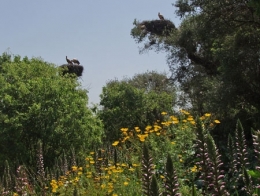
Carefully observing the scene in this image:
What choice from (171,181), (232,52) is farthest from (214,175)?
(232,52)

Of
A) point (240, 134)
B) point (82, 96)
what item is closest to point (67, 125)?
point (82, 96)

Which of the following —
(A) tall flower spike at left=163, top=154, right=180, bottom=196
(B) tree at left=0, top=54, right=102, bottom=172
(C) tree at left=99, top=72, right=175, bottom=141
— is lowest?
(A) tall flower spike at left=163, top=154, right=180, bottom=196

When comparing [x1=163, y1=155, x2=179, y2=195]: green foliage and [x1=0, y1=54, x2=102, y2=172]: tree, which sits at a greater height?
[x1=0, y1=54, x2=102, y2=172]: tree

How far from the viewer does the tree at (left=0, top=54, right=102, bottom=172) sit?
50.1 ft

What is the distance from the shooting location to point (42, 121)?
15664 millimetres

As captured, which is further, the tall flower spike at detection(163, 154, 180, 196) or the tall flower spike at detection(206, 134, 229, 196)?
the tall flower spike at detection(206, 134, 229, 196)

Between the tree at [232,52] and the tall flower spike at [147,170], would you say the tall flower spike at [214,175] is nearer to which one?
the tall flower spike at [147,170]

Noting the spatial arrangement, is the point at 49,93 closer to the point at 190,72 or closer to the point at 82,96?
the point at 82,96

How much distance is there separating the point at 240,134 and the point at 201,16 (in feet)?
42.0

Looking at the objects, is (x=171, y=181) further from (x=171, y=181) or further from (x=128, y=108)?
(x=128, y=108)

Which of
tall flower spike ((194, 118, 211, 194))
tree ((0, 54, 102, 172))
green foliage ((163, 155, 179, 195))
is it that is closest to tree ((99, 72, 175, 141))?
tree ((0, 54, 102, 172))

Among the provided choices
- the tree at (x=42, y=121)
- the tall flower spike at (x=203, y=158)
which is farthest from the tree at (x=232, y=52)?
the tall flower spike at (x=203, y=158)

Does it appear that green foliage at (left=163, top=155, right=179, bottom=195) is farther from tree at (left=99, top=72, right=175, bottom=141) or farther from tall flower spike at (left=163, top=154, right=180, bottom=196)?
tree at (left=99, top=72, right=175, bottom=141)

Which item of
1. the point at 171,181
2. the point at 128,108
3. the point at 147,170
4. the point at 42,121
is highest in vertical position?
the point at 128,108
